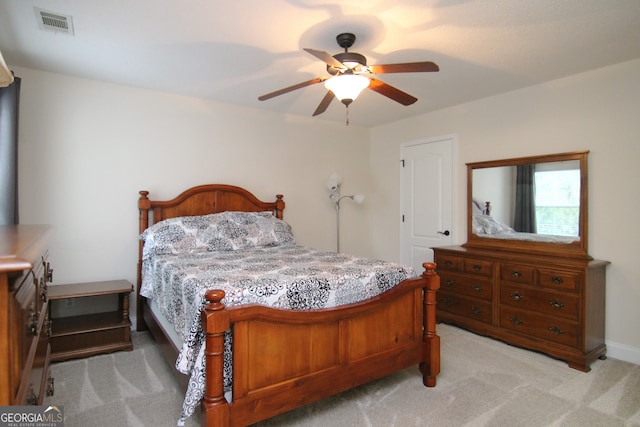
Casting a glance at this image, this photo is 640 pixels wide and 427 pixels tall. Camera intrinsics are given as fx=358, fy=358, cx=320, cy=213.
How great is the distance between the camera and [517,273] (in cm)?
316

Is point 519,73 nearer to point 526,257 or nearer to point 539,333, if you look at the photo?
point 526,257

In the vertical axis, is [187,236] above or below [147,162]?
below

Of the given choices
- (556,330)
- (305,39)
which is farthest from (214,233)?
(556,330)

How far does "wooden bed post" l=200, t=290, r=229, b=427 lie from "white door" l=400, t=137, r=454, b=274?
322 cm

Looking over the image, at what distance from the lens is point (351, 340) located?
2129mm

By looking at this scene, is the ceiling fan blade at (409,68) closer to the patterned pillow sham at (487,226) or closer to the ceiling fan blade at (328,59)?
the ceiling fan blade at (328,59)

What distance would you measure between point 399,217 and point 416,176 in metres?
0.61

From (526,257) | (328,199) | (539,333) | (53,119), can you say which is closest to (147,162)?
(53,119)

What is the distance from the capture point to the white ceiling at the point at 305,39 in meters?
2.09

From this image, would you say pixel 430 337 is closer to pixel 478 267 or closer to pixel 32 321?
pixel 478 267
